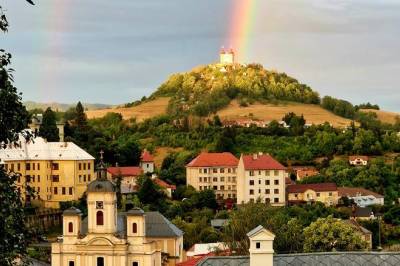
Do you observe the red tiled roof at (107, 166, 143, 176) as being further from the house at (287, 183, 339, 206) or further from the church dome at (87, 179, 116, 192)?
the church dome at (87, 179, 116, 192)

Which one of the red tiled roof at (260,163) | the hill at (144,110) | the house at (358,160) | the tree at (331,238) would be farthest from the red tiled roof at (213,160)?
the hill at (144,110)

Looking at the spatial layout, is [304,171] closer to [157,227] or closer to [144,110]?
[157,227]

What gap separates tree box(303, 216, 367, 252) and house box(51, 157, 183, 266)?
12372mm

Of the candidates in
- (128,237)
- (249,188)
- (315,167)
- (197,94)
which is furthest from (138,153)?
(197,94)

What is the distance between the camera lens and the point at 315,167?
307 ft

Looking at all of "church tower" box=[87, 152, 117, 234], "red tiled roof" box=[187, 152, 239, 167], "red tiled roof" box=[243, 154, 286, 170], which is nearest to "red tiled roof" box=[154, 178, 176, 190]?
"red tiled roof" box=[187, 152, 239, 167]

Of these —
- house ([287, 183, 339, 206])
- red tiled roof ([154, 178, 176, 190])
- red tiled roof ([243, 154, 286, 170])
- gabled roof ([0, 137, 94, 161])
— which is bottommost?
house ([287, 183, 339, 206])

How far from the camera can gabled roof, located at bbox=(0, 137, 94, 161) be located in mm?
70812

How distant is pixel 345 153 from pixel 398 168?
35.7ft

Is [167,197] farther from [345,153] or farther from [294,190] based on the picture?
[345,153]

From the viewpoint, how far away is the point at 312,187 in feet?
257

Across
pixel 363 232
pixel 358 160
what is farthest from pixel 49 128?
Answer: pixel 358 160

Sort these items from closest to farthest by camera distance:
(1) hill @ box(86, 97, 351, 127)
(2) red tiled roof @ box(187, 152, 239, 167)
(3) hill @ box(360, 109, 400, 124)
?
(2) red tiled roof @ box(187, 152, 239, 167), (1) hill @ box(86, 97, 351, 127), (3) hill @ box(360, 109, 400, 124)

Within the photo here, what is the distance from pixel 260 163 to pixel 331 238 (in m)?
30.0
